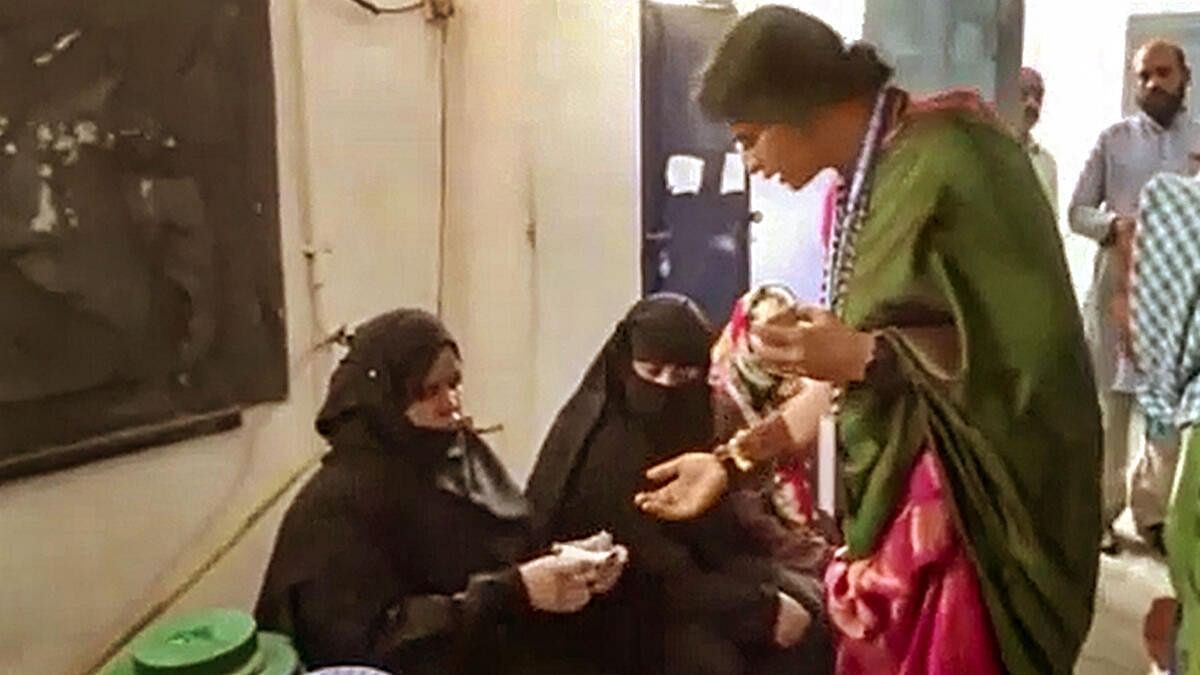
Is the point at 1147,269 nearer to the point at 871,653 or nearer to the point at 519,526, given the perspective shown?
the point at 871,653

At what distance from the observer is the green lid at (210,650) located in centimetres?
148

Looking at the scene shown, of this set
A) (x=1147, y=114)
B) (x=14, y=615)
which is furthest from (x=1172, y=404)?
(x=1147, y=114)

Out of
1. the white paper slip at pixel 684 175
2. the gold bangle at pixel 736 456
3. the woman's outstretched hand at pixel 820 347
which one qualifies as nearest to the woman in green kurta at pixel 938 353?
the woman's outstretched hand at pixel 820 347

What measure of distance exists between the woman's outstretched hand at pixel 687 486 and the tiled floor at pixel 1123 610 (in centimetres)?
112

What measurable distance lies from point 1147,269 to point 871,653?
44cm

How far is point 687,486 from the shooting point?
1.44 metres

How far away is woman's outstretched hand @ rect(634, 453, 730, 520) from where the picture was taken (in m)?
1.42

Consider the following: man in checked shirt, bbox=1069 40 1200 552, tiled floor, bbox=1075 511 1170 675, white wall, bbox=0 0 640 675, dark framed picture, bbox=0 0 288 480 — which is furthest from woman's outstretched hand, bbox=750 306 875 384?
man in checked shirt, bbox=1069 40 1200 552

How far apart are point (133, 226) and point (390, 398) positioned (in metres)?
0.36

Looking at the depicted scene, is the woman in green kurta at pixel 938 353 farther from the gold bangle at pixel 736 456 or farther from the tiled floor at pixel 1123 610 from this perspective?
the tiled floor at pixel 1123 610

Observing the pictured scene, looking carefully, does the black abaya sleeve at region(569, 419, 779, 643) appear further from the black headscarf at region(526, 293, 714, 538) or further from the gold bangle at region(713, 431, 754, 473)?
the gold bangle at region(713, 431, 754, 473)

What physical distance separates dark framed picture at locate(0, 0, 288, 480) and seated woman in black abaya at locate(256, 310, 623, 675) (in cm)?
21

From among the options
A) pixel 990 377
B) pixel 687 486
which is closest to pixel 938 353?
pixel 990 377

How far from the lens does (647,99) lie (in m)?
1.80
